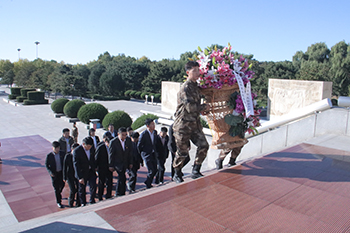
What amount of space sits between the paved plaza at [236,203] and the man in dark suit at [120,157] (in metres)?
1.15

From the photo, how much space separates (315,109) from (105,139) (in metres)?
5.20

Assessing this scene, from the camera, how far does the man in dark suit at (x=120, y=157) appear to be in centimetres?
563

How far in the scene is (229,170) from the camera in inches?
187

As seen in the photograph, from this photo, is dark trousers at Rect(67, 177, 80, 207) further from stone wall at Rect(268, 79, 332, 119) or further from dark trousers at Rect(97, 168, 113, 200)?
stone wall at Rect(268, 79, 332, 119)

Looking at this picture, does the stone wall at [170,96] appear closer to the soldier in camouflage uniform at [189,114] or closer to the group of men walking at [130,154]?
the group of men walking at [130,154]

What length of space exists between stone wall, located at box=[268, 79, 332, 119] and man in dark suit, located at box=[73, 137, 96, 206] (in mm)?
9489

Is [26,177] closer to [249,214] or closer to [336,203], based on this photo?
[249,214]

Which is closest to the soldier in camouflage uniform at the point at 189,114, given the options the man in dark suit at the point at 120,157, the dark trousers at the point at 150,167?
the man in dark suit at the point at 120,157

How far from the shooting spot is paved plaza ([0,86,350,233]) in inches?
111

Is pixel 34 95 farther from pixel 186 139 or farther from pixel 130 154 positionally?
pixel 186 139

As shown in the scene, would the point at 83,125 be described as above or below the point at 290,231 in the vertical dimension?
below

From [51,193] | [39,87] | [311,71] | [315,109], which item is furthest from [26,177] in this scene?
[39,87]

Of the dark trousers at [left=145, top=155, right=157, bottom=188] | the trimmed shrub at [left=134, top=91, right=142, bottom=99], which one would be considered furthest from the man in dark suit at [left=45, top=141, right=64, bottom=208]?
the trimmed shrub at [left=134, top=91, right=142, bottom=99]

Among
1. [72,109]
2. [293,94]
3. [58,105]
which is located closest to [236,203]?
[293,94]
